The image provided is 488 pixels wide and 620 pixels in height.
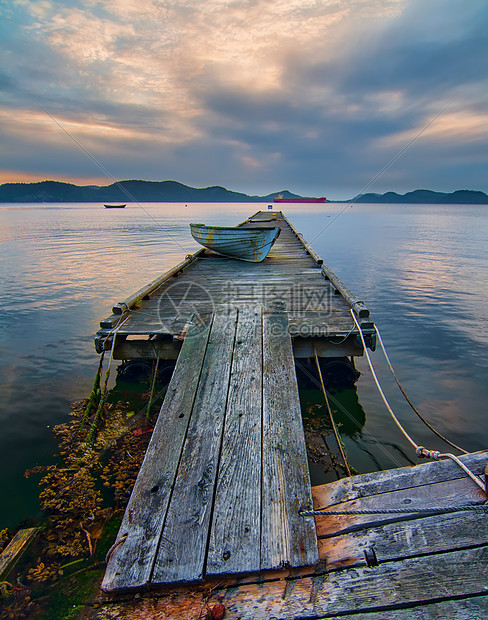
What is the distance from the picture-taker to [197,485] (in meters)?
3.02

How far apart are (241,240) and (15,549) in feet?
32.0

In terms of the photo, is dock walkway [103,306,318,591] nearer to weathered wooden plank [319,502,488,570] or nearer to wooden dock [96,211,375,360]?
weathered wooden plank [319,502,488,570]

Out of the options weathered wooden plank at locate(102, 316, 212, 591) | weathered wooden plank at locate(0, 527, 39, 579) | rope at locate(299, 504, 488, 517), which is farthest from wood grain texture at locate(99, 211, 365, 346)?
rope at locate(299, 504, 488, 517)

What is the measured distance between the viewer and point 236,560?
2.44 meters

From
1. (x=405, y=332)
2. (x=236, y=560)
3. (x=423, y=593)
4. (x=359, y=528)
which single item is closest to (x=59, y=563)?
(x=236, y=560)

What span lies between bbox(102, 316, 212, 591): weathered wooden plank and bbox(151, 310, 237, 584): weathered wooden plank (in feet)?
0.23

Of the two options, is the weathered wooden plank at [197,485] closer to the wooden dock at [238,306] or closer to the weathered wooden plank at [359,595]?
the weathered wooden plank at [359,595]

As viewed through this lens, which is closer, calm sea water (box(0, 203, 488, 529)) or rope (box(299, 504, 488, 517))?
rope (box(299, 504, 488, 517))

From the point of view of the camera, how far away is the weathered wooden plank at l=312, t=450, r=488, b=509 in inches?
109

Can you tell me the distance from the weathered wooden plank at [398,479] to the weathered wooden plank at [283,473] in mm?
242

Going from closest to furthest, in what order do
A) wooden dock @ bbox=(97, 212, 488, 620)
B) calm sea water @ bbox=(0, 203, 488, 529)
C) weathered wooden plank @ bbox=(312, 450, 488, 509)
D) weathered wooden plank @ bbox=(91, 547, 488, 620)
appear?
weathered wooden plank @ bbox=(91, 547, 488, 620) < wooden dock @ bbox=(97, 212, 488, 620) < weathered wooden plank @ bbox=(312, 450, 488, 509) < calm sea water @ bbox=(0, 203, 488, 529)

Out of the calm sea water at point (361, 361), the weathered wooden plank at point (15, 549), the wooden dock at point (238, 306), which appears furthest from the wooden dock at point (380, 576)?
the wooden dock at point (238, 306)

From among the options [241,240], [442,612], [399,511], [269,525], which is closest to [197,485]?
[269,525]

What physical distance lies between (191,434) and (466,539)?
7.96ft
